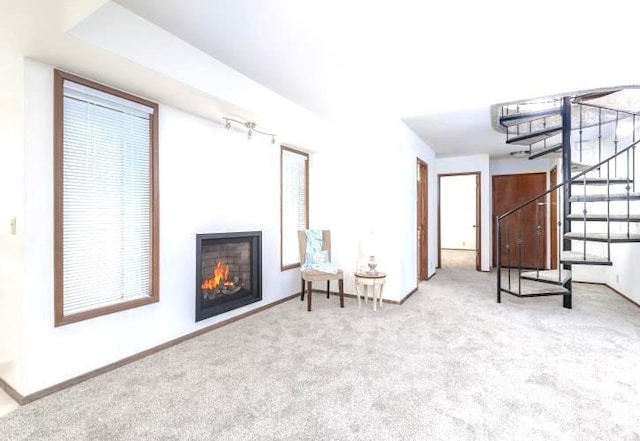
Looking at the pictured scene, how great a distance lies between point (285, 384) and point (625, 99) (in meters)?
4.70

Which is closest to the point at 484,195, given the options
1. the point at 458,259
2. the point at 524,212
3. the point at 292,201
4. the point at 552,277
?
the point at 524,212

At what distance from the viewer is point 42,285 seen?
209 centimetres

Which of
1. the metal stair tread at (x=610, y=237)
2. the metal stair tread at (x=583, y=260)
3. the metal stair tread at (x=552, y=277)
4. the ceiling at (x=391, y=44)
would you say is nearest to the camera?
the ceiling at (x=391, y=44)

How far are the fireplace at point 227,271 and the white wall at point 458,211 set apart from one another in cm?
727

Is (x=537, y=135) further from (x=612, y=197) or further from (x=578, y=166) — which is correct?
(x=612, y=197)

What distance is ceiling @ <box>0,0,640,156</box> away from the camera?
1883mm

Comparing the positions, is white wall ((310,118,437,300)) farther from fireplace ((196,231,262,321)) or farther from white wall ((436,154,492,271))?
white wall ((436,154,492,271))

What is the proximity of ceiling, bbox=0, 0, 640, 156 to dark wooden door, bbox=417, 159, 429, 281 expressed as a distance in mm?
2115

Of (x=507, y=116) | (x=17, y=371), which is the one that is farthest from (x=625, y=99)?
(x=17, y=371)

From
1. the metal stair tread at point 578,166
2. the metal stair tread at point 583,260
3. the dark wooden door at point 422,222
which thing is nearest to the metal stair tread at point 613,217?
the metal stair tread at point 583,260

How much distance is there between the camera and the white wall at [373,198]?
4191 mm

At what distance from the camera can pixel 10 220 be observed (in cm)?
213

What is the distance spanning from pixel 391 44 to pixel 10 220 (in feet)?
9.31

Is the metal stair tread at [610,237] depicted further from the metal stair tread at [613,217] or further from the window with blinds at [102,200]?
the window with blinds at [102,200]
